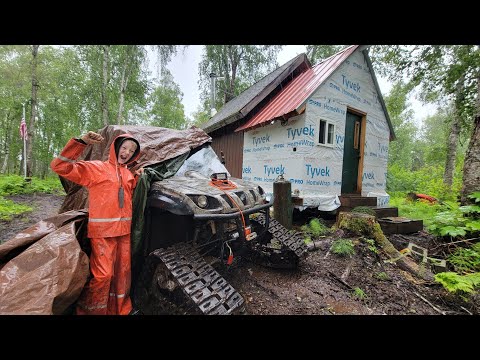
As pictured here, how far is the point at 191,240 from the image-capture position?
2.56 m

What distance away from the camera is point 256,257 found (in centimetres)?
364

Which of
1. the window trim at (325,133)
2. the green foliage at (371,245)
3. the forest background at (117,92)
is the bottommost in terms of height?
the green foliage at (371,245)

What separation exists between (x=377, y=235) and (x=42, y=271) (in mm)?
4979

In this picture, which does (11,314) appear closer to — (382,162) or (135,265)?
(135,265)

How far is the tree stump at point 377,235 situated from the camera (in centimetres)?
348

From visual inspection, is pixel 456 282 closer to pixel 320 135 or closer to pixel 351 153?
pixel 320 135

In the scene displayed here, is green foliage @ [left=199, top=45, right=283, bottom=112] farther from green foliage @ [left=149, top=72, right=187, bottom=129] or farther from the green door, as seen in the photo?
the green door

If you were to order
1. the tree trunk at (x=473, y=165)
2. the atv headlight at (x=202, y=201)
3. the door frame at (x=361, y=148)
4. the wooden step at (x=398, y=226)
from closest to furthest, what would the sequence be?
the atv headlight at (x=202, y=201) < the tree trunk at (x=473, y=165) < the wooden step at (x=398, y=226) < the door frame at (x=361, y=148)

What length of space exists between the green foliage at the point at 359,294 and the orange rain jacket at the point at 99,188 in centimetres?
282

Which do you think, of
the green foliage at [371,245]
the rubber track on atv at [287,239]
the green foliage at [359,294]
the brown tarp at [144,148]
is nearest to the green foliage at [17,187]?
the brown tarp at [144,148]

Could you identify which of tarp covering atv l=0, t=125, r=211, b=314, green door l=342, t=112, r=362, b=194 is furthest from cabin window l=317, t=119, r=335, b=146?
tarp covering atv l=0, t=125, r=211, b=314

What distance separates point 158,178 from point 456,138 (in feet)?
45.8

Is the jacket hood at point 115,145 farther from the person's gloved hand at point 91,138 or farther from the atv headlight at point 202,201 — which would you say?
the atv headlight at point 202,201
